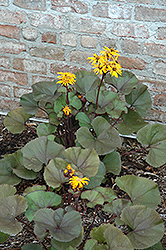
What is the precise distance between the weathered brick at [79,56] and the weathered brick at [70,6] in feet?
0.90

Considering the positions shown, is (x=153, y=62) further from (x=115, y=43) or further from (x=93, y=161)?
(x=93, y=161)

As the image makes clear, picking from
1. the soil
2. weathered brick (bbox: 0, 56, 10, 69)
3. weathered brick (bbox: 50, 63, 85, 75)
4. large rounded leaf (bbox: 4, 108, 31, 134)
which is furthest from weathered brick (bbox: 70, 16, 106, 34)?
the soil

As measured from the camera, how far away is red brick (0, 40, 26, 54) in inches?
82.1

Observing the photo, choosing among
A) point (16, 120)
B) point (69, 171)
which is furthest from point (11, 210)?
point (16, 120)

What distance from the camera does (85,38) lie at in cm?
194

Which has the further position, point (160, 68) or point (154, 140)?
point (160, 68)

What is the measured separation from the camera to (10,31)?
2.05 m

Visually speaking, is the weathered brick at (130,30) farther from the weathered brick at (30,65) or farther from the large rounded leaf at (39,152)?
the large rounded leaf at (39,152)

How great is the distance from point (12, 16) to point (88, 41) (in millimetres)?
591

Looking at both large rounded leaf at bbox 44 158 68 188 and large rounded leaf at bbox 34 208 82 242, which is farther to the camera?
large rounded leaf at bbox 44 158 68 188

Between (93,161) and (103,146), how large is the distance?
0.18 m

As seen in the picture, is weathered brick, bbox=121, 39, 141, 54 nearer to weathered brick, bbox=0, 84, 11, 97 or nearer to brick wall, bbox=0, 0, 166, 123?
brick wall, bbox=0, 0, 166, 123

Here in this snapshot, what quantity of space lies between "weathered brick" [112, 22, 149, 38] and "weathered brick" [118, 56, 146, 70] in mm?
157

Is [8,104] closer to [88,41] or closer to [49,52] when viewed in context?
[49,52]
